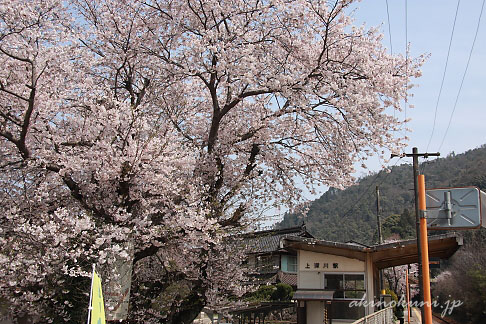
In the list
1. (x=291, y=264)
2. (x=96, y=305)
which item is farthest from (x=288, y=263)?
(x=96, y=305)

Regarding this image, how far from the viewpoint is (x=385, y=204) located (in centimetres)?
7819

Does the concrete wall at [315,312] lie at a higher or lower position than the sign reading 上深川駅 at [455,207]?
lower

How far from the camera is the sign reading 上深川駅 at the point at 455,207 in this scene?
24.5 ft

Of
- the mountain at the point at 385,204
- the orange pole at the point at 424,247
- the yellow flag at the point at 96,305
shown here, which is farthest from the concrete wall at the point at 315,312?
the mountain at the point at 385,204

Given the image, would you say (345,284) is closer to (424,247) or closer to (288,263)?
(424,247)

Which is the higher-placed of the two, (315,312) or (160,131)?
(160,131)

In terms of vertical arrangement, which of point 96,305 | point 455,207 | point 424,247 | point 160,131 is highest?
point 160,131

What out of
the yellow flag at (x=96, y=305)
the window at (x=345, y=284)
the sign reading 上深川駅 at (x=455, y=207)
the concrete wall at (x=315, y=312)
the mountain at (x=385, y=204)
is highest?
the mountain at (x=385, y=204)

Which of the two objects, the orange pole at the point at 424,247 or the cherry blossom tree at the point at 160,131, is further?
the orange pole at the point at 424,247

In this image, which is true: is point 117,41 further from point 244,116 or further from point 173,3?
point 244,116

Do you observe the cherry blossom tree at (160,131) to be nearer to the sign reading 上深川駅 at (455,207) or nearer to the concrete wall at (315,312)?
the sign reading 上深川駅 at (455,207)

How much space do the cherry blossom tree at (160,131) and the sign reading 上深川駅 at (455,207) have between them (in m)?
1.39

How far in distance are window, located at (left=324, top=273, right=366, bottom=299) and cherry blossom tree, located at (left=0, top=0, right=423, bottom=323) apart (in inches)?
255

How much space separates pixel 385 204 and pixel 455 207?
73.9 meters
